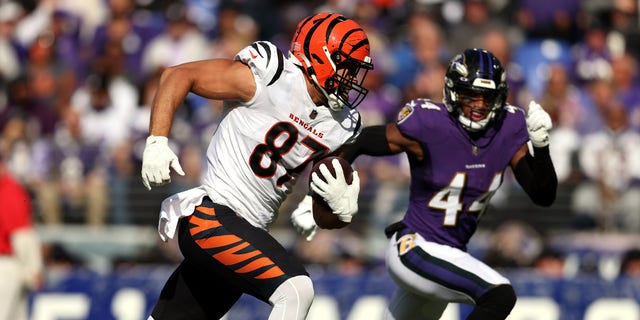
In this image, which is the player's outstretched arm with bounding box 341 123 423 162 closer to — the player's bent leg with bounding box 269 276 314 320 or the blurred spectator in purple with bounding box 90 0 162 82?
the player's bent leg with bounding box 269 276 314 320

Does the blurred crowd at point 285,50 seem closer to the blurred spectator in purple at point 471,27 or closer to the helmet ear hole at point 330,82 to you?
the blurred spectator in purple at point 471,27

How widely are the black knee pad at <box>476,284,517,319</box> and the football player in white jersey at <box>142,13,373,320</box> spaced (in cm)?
103

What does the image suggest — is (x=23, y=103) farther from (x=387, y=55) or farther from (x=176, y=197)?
(x=176, y=197)

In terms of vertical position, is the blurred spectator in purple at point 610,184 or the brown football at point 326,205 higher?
the brown football at point 326,205

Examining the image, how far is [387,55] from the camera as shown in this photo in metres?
12.8

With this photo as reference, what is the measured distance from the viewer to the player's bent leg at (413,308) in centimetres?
674

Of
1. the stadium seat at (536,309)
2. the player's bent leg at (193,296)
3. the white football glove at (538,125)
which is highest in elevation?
the white football glove at (538,125)

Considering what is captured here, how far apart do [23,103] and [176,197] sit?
736 cm

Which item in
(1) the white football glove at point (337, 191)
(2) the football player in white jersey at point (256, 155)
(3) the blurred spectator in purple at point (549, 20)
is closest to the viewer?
(2) the football player in white jersey at point (256, 155)

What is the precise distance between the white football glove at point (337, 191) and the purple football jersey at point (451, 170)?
1.12 m

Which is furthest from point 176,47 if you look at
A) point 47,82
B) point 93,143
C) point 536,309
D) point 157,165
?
point 157,165

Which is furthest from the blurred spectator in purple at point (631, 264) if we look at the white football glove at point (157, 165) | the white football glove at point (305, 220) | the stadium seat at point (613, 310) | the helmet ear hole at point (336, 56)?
the white football glove at point (157, 165)

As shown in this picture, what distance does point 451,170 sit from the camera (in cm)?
657

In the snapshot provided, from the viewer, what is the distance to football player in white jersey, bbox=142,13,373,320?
5.33m
